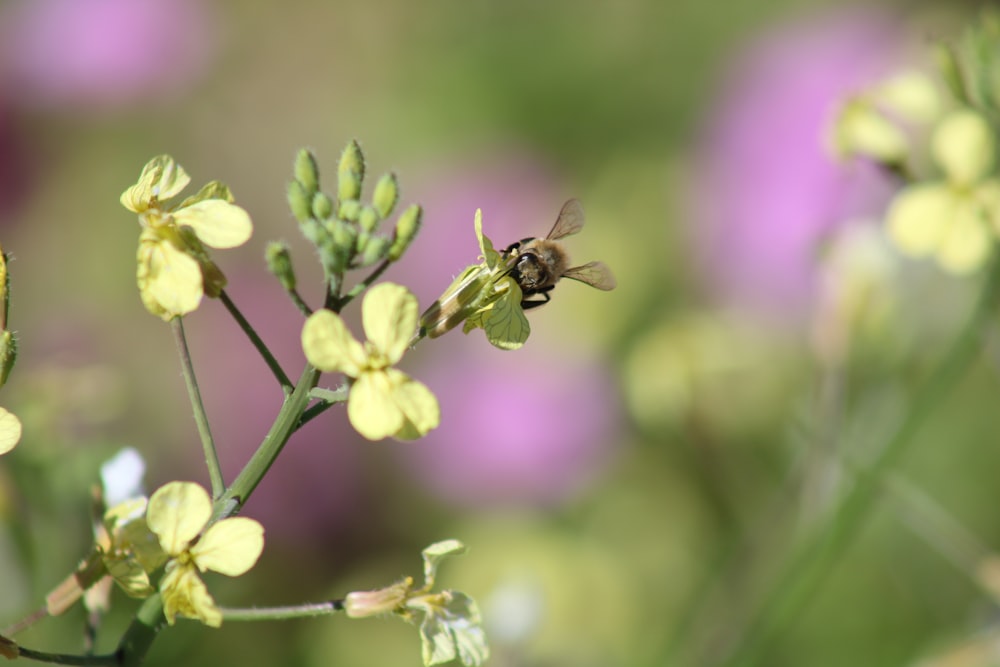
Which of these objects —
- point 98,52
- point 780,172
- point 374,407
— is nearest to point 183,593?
point 374,407

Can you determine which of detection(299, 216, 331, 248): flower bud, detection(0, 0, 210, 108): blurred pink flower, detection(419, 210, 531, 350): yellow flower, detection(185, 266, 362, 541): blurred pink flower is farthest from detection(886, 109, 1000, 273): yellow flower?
detection(0, 0, 210, 108): blurred pink flower

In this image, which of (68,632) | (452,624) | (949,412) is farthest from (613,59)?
(452,624)

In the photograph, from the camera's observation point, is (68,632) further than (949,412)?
No

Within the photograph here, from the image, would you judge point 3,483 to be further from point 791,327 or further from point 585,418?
point 791,327

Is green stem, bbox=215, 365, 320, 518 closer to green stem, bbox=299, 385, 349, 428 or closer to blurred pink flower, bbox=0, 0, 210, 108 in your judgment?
green stem, bbox=299, 385, 349, 428

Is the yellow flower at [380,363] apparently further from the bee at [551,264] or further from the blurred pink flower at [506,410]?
the blurred pink flower at [506,410]

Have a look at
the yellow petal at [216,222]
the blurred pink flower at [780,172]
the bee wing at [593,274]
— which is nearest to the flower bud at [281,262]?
the yellow petal at [216,222]
